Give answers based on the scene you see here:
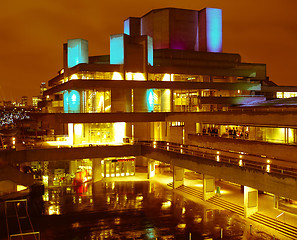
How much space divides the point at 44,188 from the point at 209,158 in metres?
22.7

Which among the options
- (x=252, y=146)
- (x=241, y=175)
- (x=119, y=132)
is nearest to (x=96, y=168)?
(x=119, y=132)

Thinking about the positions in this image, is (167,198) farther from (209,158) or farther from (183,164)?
(209,158)

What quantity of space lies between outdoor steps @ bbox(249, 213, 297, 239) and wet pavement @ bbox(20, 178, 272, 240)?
1.47 meters

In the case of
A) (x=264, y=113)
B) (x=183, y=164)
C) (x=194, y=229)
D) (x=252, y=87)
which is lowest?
(x=194, y=229)

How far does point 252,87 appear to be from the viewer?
6150 cm

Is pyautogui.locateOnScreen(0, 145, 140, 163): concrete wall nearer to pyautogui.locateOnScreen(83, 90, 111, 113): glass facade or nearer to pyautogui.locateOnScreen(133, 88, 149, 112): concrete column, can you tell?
pyautogui.locateOnScreen(133, 88, 149, 112): concrete column

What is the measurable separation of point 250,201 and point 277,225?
3408 mm

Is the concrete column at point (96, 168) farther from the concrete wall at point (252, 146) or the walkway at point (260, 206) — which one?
the concrete wall at point (252, 146)

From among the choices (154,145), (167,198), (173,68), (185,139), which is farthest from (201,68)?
(167,198)

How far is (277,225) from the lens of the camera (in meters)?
28.5

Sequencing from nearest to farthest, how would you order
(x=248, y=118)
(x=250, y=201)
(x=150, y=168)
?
(x=250, y=201)
(x=248, y=118)
(x=150, y=168)

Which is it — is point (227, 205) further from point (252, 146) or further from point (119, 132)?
point (119, 132)

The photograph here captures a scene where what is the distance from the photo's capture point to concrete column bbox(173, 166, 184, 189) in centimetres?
4288

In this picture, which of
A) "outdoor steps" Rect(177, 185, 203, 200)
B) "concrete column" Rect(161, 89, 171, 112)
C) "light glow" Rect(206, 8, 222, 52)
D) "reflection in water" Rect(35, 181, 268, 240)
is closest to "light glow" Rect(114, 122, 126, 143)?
"concrete column" Rect(161, 89, 171, 112)
